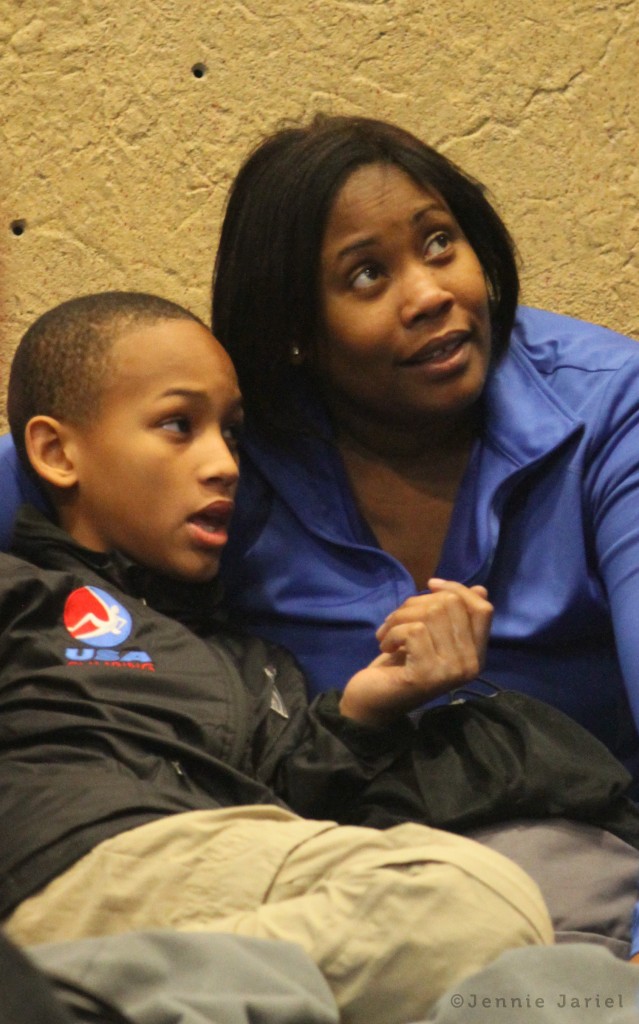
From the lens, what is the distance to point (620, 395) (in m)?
1.50

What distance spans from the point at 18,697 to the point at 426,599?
383 mm

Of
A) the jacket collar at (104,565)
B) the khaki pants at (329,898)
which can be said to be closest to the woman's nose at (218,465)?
the jacket collar at (104,565)

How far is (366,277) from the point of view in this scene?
59.8 inches

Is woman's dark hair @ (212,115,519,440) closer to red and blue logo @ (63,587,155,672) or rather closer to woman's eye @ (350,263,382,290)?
woman's eye @ (350,263,382,290)

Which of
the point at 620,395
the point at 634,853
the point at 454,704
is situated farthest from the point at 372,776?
the point at 620,395

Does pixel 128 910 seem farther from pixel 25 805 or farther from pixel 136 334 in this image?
pixel 136 334

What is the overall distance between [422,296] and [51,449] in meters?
0.42

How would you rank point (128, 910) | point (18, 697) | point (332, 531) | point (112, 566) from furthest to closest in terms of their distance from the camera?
point (332, 531), point (112, 566), point (18, 697), point (128, 910)

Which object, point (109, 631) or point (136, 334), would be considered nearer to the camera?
point (109, 631)

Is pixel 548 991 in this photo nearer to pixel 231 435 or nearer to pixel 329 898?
pixel 329 898

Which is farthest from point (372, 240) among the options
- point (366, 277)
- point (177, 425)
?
point (177, 425)

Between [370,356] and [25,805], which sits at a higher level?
[370,356]

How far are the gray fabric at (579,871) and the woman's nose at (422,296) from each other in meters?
0.52

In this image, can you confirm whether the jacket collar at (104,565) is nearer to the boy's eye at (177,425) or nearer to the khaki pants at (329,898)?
the boy's eye at (177,425)
